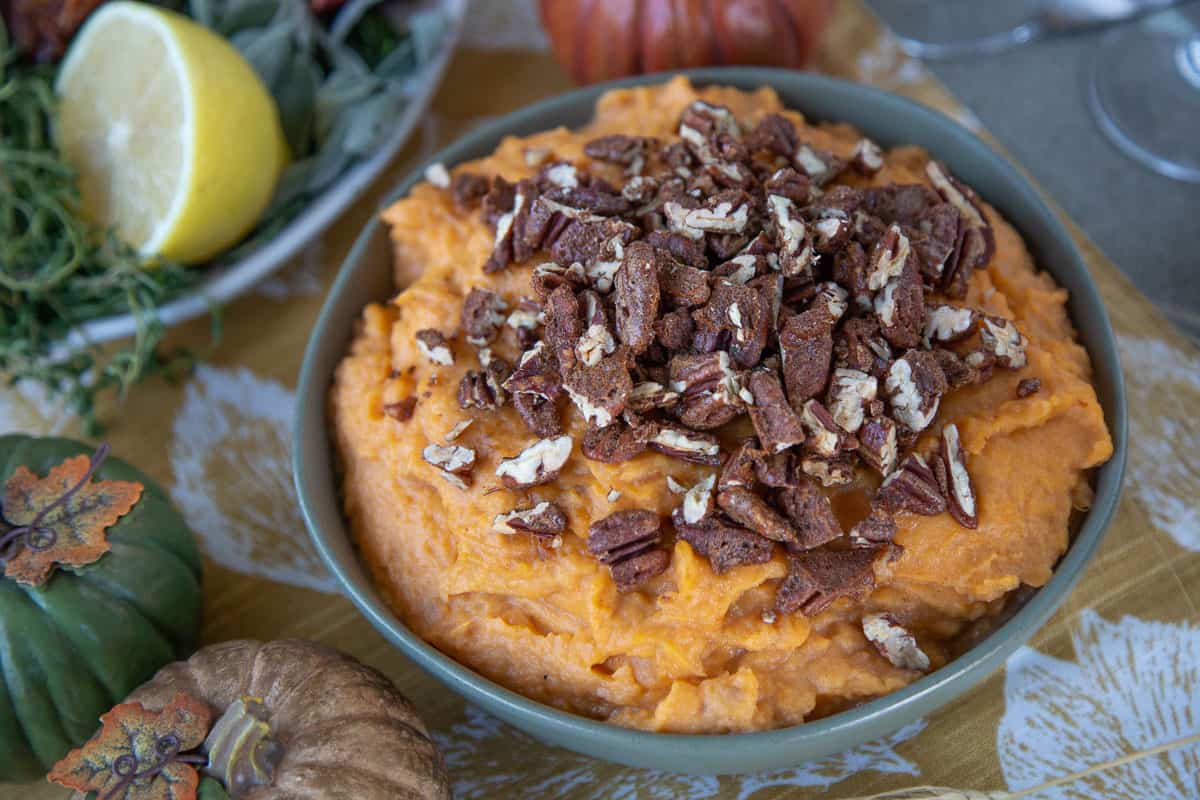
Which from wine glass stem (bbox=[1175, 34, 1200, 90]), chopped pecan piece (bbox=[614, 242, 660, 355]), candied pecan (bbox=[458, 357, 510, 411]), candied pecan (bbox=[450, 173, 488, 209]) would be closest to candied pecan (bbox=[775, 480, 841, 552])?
chopped pecan piece (bbox=[614, 242, 660, 355])

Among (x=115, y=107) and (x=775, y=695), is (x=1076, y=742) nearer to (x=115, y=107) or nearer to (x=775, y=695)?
(x=775, y=695)

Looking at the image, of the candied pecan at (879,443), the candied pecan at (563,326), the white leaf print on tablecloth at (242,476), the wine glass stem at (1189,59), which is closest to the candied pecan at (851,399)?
the candied pecan at (879,443)

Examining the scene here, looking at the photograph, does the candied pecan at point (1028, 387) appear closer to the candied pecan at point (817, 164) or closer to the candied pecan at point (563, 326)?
the candied pecan at point (817, 164)

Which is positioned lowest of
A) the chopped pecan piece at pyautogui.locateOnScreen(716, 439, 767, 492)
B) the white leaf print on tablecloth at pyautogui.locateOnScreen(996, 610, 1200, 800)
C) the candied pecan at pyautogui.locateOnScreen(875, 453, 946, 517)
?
the white leaf print on tablecloth at pyautogui.locateOnScreen(996, 610, 1200, 800)

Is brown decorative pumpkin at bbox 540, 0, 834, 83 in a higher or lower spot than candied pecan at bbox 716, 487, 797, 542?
higher

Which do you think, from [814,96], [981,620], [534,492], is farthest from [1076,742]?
[814,96]

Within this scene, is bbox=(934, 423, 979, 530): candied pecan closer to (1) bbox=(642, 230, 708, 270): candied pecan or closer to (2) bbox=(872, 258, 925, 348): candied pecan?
(2) bbox=(872, 258, 925, 348): candied pecan

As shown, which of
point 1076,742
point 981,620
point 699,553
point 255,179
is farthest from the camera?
point 255,179

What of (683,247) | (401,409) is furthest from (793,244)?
(401,409)
